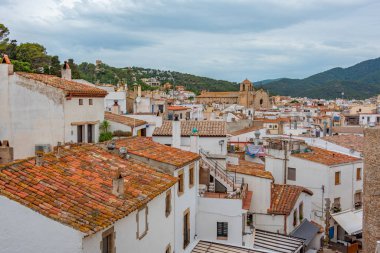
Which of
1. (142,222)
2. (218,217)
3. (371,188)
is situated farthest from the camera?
(371,188)

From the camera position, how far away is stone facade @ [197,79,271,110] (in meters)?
163

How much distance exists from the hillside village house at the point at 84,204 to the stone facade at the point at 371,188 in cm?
1222

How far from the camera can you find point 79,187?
12.0m

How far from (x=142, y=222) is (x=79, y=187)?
2.63 meters

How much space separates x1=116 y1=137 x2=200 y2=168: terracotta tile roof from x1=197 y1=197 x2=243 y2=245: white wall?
8.50 ft

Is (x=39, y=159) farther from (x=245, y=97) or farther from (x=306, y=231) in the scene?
(x=245, y=97)

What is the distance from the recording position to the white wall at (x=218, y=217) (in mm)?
20297

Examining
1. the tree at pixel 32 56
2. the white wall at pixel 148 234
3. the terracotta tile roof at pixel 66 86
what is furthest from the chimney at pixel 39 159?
the tree at pixel 32 56

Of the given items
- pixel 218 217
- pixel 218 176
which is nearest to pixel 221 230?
pixel 218 217

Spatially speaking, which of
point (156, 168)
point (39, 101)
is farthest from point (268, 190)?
point (39, 101)

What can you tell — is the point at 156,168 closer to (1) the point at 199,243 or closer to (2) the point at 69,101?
(1) the point at 199,243

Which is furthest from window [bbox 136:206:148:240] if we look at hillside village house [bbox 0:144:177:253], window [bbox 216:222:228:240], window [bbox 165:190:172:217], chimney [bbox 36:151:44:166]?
window [bbox 216:222:228:240]

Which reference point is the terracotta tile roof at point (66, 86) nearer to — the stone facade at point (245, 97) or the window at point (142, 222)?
the window at point (142, 222)

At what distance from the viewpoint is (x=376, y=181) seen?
898 inches
